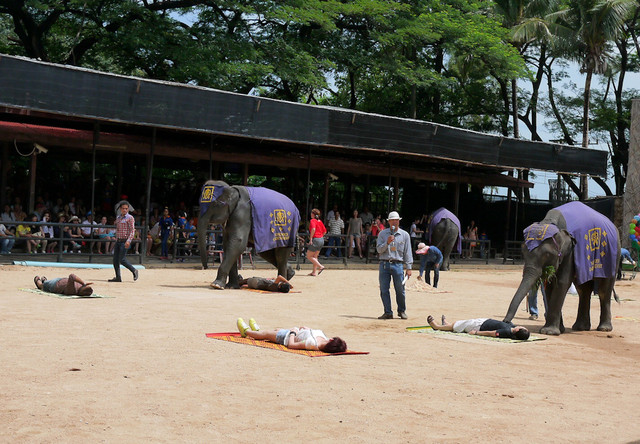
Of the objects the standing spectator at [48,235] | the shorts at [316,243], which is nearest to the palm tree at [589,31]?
the shorts at [316,243]

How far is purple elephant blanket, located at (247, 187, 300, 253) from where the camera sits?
16.8 metres

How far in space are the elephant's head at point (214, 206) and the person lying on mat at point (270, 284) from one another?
110 cm

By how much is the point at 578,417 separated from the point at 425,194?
2827 cm

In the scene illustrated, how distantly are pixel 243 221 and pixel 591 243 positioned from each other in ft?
23.5

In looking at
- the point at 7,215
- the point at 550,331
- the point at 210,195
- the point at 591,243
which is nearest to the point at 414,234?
the point at 210,195

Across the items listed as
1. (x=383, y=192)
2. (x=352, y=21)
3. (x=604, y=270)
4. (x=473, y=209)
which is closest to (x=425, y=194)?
(x=473, y=209)

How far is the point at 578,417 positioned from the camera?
21.0 feet

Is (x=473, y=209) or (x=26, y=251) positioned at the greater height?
(x=473, y=209)

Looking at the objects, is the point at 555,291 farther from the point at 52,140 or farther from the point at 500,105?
the point at 500,105

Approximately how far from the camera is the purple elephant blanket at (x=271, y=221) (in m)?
16.8

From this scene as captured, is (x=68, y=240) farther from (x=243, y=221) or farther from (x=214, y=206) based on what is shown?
Answer: (x=243, y=221)

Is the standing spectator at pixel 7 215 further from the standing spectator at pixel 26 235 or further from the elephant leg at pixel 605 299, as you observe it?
the elephant leg at pixel 605 299

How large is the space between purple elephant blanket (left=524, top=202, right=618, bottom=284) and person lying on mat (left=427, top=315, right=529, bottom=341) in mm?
1344

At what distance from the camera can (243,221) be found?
1667 centimetres
